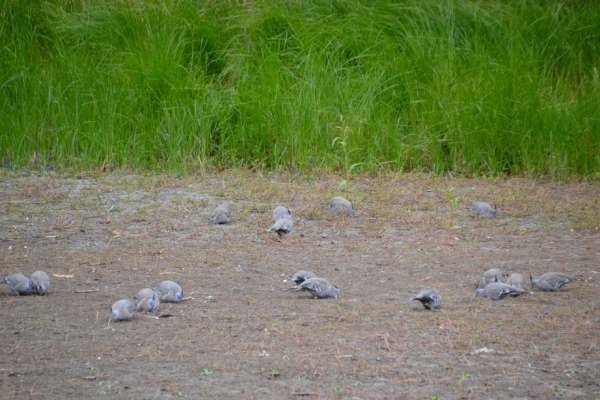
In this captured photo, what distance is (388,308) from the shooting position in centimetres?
486

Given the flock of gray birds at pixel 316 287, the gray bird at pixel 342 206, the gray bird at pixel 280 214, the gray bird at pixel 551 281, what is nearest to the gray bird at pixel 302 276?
the flock of gray birds at pixel 316 287

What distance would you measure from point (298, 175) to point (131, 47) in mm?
3285

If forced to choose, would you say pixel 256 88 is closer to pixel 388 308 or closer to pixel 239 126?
pixel 239 126

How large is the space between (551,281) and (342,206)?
8.03ft

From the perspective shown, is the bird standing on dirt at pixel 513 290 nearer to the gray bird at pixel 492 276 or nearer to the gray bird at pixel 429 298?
the gray bird at pixel 492 276

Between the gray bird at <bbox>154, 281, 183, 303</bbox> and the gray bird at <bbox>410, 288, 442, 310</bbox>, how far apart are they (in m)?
1.43

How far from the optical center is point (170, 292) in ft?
16.1

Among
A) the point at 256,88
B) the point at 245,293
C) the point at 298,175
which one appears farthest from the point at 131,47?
the point at 245,293

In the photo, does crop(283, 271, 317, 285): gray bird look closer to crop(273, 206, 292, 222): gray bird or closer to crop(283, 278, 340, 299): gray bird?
crop(283, 278, 340, 299): gray bird

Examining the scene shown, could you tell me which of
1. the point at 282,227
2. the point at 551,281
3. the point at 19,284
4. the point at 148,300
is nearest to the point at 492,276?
the point at 551,281

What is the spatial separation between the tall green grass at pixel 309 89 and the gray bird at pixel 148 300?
13.4 ft

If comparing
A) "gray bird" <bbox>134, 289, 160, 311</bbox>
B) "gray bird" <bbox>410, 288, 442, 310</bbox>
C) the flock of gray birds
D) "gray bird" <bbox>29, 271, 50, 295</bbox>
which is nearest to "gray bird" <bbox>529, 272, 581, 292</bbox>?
the flock of gray birds

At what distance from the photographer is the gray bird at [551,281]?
517 cm

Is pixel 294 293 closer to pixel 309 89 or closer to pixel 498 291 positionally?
pixel 498 291
